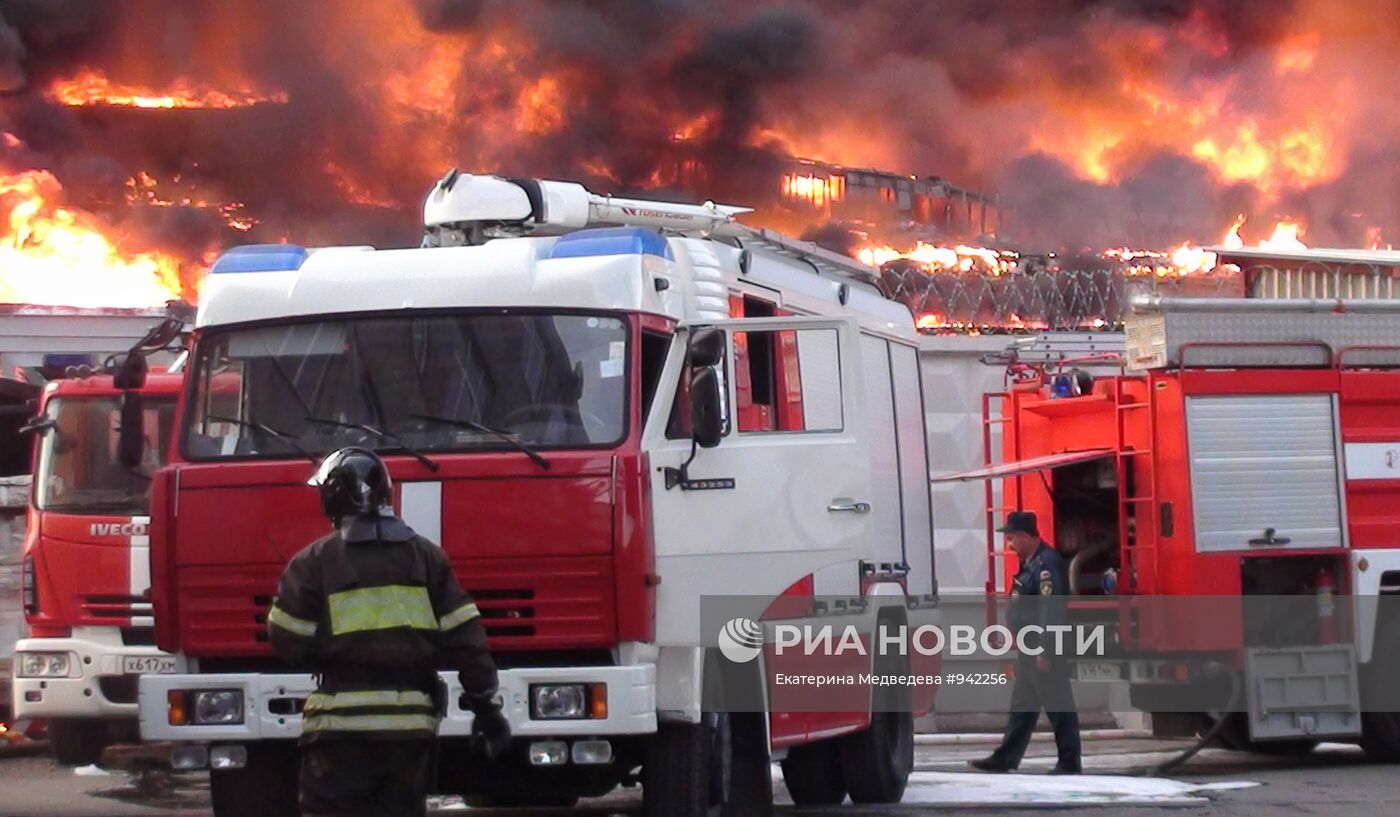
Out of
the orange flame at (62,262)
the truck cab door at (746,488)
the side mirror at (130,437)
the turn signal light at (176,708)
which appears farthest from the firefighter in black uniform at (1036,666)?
the orange flame at (62,262)

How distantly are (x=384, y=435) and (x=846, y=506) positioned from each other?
70.2 inches

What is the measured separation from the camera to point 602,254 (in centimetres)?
805

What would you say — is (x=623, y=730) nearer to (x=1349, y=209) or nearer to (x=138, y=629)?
(x=138, y=629)

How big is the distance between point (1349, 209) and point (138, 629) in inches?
875

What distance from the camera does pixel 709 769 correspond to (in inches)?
321

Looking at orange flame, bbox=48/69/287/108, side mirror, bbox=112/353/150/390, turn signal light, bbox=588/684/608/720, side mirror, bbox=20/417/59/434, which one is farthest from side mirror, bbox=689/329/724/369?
orange flame, bbox=48/69/287/108

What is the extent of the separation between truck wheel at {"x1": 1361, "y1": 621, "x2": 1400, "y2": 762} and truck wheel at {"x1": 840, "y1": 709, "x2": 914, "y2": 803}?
3.45m

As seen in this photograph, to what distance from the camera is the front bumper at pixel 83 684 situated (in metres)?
11.1

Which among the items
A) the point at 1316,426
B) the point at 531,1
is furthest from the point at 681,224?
the point at 531,1

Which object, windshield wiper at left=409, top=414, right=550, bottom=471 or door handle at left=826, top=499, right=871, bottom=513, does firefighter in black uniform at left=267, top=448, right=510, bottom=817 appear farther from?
door handle at left=826, top=499, right=871, bottom=513

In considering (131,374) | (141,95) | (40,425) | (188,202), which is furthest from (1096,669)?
(141,95)

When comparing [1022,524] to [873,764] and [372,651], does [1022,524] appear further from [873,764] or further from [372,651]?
[372,651]

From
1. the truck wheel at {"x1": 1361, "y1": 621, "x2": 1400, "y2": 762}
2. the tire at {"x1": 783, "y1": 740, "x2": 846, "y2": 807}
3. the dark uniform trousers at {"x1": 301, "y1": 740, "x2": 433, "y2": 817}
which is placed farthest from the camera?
the truck wheel at {"x1": 1361, "y1": 621, "x2": 1400, "y2": 762}

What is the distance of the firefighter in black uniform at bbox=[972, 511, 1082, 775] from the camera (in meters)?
11.7
